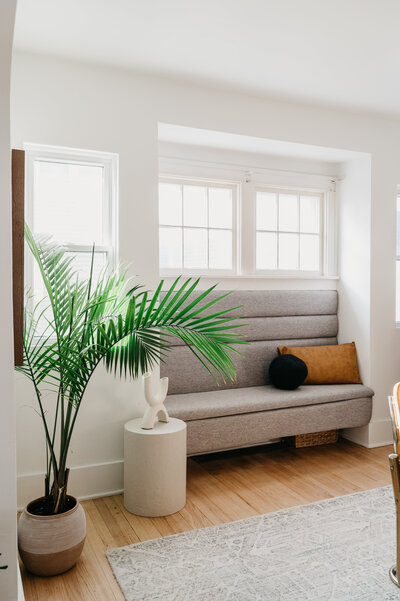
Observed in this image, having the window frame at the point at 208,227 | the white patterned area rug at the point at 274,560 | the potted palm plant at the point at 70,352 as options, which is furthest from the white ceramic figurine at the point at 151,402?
the window frame at the point at 208,227

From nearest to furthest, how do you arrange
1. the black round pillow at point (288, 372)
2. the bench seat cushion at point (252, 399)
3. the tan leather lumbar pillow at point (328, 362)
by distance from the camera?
1. the bench seat cushion at point (252, 399)
2. the black round pillow at point (288, 372)
3. the tan leather lumbar pillow at point (328, 362)

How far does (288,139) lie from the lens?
11.4 feet

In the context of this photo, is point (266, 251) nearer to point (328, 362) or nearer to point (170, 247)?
point (170, 247)

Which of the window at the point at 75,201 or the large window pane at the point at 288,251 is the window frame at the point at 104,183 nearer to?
the window at the point at 75,201

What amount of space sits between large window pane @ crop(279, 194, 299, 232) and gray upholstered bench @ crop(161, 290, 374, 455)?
22.7 inches

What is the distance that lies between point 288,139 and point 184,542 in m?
2.71

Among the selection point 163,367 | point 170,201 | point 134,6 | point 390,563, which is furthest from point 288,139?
point 390,563

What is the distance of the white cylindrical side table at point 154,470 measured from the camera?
2.62m

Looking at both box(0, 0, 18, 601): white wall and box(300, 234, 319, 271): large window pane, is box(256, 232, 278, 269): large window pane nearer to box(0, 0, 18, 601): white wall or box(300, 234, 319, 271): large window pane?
box(300, 234, 319, 271): large window pane

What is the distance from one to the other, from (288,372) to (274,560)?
148 centimetres

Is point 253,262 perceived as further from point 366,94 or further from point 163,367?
point 366,94

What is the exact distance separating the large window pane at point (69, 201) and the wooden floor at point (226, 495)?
164cm

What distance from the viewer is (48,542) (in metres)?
2.08

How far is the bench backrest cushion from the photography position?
11.5 feet
